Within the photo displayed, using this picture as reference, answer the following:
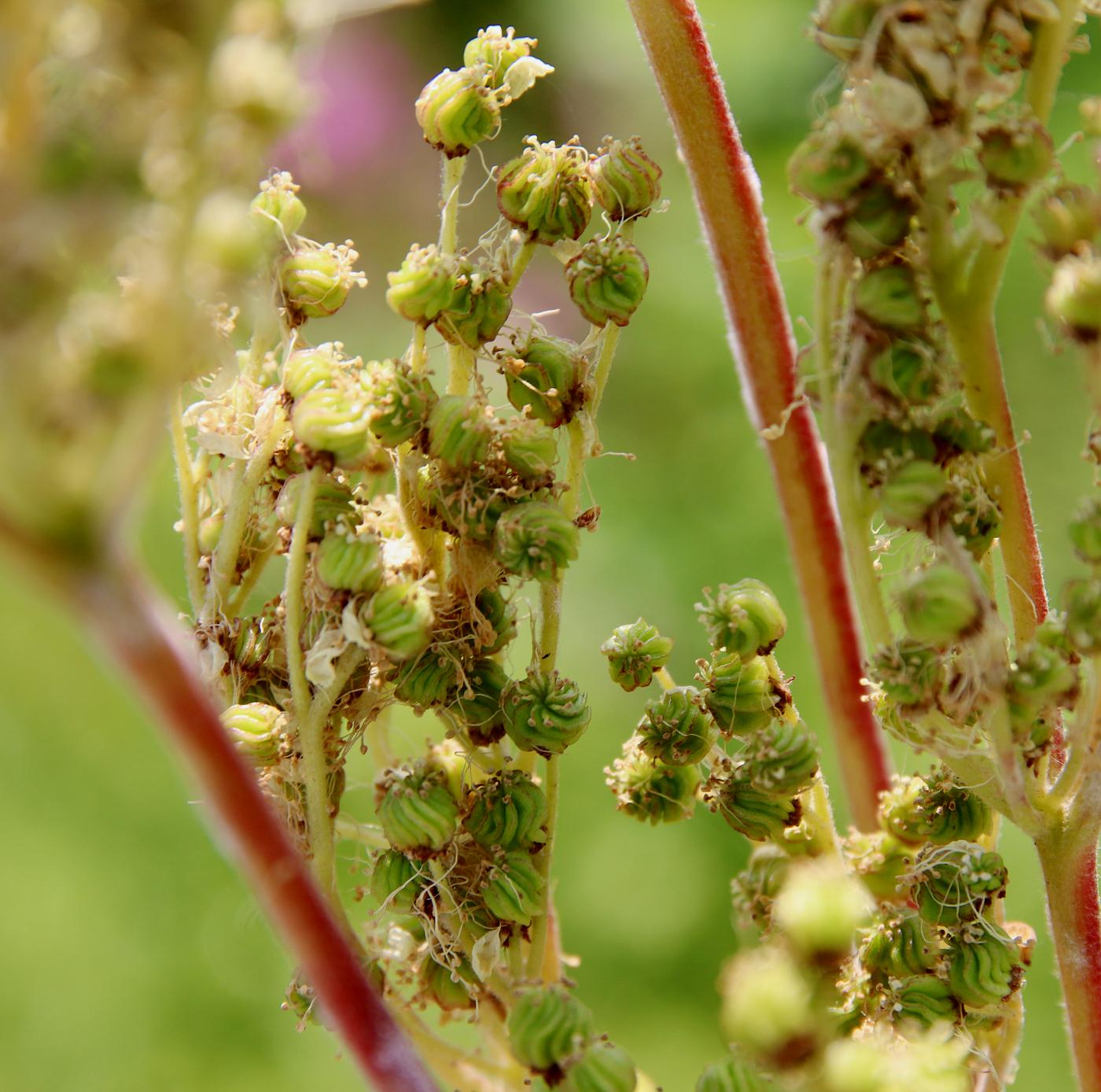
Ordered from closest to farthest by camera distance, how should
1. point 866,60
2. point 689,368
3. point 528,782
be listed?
point 866,60 < point 528,782 < point 689,368

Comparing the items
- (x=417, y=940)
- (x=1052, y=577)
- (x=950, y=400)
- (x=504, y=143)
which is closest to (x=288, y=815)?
(x=417, y=940)

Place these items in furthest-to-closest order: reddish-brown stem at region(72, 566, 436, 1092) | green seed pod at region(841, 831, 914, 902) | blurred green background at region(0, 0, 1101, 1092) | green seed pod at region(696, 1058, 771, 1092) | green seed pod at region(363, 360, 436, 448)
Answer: blurred green background at region(0, 0, 1101, 1092), green seed pod at region(841, 831, 914, 902), green seed pod at region(363, 360, 436, 448), green seed pod at region(696, 1058, 771, 1092), reddish-brown stem at region(72, 566, 436, 1092)

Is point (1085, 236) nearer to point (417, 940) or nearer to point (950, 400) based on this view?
point (950, 400)

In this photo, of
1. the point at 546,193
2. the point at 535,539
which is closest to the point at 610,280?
the point at 546,193

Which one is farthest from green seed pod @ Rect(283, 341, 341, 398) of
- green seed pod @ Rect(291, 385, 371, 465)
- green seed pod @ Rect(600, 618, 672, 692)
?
green seed pod @ Rect(600, 618, 672, 692)

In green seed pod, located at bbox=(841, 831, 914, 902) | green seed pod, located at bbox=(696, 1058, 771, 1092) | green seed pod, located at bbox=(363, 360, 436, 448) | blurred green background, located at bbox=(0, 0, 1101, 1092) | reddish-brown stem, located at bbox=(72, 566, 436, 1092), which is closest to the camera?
reddish-brown stem, located at bbox=(72, 566, 436, 1092)

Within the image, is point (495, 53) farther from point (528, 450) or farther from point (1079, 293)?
point (1079, 293)

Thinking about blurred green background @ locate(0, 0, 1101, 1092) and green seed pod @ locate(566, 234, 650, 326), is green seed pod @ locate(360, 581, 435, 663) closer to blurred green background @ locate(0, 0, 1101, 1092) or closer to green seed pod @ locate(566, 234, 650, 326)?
green seed pod @ locate(566, 234, 650, 326)

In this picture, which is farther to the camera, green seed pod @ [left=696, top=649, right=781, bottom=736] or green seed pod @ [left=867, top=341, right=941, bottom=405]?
green seed pod @ [left=696, top=649, right=781, bottom=736]
